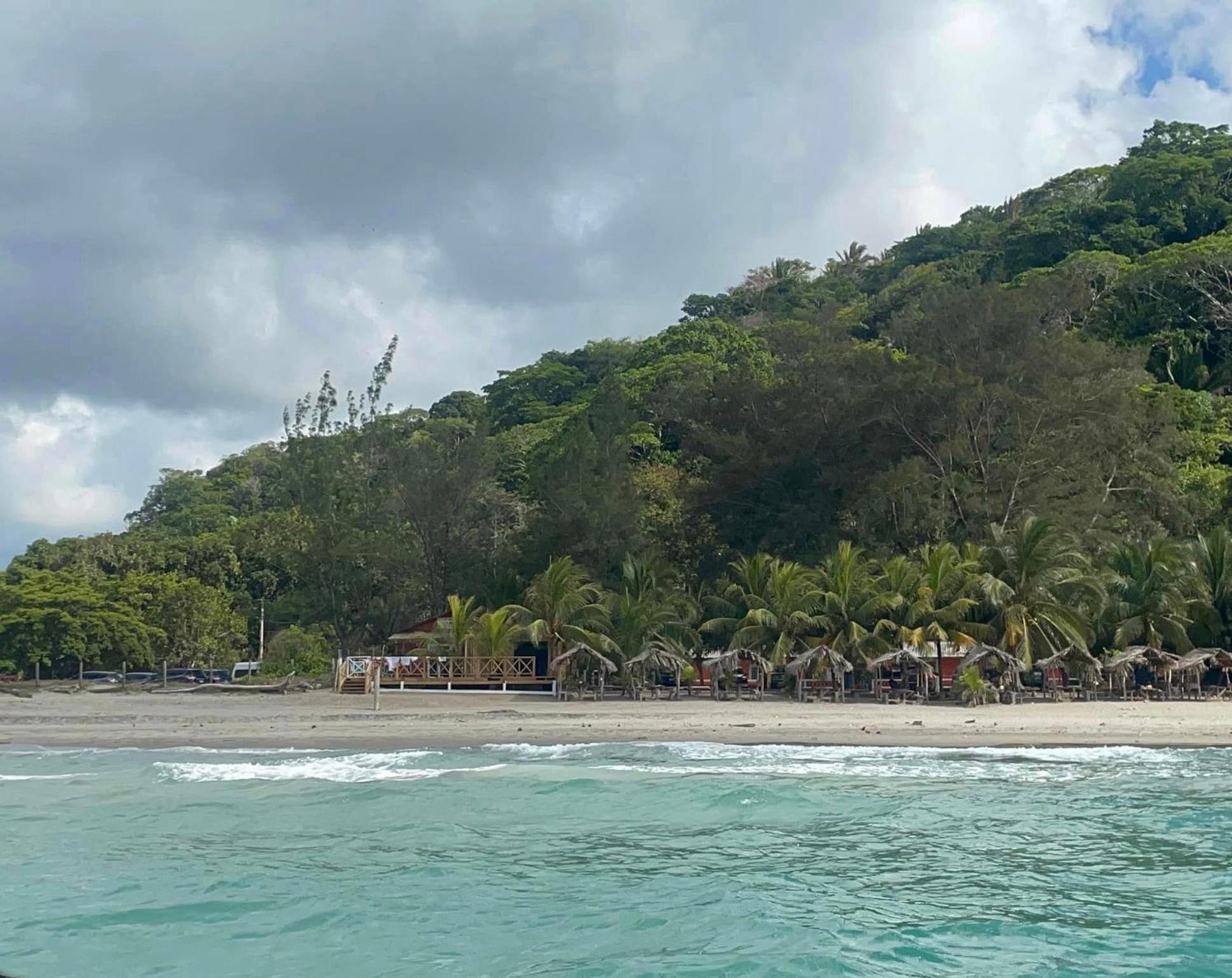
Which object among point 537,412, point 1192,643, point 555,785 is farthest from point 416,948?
point 537,412

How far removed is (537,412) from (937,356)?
112 feet

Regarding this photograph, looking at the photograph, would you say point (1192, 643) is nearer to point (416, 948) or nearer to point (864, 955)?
point (864, 955)

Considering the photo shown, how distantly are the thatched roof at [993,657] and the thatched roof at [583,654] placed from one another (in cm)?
897

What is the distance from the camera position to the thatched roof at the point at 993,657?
86.5 ft

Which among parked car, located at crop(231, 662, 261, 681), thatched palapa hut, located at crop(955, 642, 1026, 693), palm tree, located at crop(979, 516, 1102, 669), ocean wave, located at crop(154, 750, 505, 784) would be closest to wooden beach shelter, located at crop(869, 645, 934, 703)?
thatched palapa hut, located at crop(955, 642, 1026, 693)

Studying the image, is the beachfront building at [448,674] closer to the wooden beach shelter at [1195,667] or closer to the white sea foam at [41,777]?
the white sea foam at [41,777]

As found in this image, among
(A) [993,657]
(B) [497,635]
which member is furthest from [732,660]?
(B) [497,635]

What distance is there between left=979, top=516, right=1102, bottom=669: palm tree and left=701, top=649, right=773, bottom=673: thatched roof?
18.7 ft

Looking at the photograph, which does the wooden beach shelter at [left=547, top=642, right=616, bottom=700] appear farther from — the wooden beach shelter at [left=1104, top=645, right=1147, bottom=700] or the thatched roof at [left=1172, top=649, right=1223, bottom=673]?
the thatched roof at [left=1172, top=649, right=1223, bottom=673]

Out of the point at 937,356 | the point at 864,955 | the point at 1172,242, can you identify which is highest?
the point at 1172,242

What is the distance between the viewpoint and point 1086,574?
92.5 feet

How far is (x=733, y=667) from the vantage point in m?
29.6

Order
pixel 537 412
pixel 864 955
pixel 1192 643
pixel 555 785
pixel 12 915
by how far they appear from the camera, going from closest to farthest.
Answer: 1. pixel 864 955
2. pixel 12 915
3. pixel 555 785
4. pixel 1192 643
5. pixel 537 412

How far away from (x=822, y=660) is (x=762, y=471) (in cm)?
958
